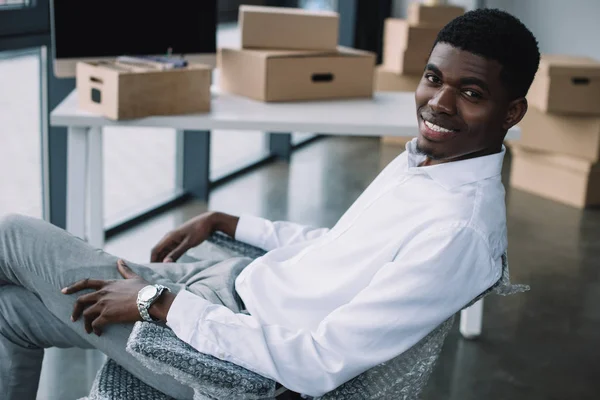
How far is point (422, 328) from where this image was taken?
137 cm

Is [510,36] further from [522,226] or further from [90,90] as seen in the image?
[522,226]

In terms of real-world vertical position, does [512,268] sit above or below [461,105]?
below

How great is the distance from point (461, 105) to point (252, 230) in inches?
24.3

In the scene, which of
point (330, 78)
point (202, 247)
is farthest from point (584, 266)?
point (202, 247)

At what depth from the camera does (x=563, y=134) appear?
4.38 metres

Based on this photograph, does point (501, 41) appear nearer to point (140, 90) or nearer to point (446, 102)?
point (446, 102)

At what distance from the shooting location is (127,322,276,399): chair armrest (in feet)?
4.38

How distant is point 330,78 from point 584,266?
142cm

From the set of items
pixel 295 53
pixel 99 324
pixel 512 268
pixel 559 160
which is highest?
pixel 295 53

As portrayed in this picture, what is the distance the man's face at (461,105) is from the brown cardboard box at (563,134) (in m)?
3.00

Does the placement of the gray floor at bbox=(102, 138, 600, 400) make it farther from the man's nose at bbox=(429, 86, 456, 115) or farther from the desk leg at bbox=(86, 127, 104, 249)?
the man's nose at bbox=(429, 86, 456, 115)

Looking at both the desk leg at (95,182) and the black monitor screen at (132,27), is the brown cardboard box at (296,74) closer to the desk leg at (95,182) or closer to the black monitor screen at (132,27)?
the black monitor screen at (132,27)

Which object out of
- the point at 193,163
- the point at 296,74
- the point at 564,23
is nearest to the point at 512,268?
the point at 296,74

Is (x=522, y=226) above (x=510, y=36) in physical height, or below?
below
